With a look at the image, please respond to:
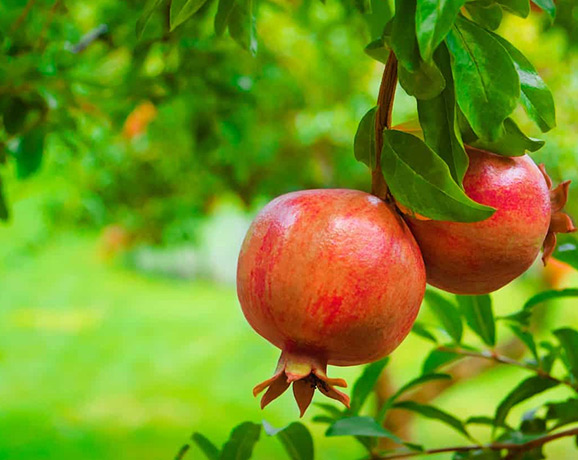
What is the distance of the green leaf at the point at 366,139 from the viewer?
401 mm

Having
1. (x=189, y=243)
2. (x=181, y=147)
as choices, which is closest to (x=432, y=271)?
(x=181, y=147)

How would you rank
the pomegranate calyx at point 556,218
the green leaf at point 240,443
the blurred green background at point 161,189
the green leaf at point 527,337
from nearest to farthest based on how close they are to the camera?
the pomegranate calyx at point 556,218 → the green leaf at point 240,443 → the green leaf at point 527,337 → the blurred green background at point 161,189

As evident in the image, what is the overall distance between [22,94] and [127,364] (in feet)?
8.79

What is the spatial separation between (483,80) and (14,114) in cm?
63

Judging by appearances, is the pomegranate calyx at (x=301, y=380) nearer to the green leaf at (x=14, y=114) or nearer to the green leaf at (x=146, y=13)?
the green leaf at (x=146, y=13)

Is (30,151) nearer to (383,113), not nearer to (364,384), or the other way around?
(364,384)

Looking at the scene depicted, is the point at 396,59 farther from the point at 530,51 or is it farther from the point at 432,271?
the point at 530,51

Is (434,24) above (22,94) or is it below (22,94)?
below

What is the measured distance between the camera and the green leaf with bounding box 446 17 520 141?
1.14 ft

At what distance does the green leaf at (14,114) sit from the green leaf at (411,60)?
23.4 inches

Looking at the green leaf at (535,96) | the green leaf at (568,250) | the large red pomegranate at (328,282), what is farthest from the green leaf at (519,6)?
the green leaf at (568,250)

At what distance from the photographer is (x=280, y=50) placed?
89.9 inches

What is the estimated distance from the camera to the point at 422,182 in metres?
0.36

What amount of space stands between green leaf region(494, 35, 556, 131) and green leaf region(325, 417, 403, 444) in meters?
0.30
